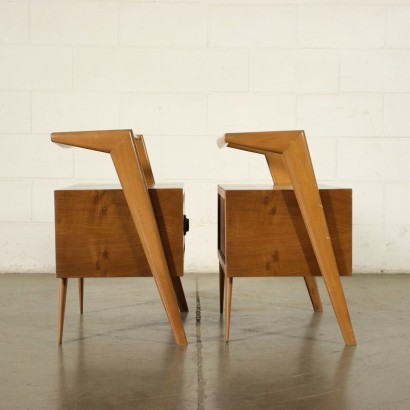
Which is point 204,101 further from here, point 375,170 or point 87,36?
point 375,170

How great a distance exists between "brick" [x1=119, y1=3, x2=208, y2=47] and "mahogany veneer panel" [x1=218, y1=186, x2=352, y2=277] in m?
1.73

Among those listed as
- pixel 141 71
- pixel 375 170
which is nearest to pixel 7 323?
pixel 141 71

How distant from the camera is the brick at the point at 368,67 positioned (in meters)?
3.76

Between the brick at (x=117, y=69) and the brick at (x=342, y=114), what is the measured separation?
2.59 feet

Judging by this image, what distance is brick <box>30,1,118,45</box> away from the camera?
3.71 metres

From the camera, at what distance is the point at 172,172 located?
12.3 feet

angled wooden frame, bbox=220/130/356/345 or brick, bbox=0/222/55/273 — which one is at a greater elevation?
angled wooden frame, bbox=220/130/356/345

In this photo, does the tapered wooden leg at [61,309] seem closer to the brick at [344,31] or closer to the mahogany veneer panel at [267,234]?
the mahogany veneer panel at [267,234]

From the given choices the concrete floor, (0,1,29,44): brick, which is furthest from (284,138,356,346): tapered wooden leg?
(0,1,29,44): brick

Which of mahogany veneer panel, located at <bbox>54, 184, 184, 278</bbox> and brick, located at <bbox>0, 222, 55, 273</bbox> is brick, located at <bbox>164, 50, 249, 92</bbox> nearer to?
brick, located at <bbox>0, 222, 55, 273</bbox>

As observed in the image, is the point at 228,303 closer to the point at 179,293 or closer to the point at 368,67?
the point at 179,293

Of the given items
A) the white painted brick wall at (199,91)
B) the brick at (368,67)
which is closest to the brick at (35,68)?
the white painted brick wall at (199,91)

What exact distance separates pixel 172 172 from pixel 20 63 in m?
0.97

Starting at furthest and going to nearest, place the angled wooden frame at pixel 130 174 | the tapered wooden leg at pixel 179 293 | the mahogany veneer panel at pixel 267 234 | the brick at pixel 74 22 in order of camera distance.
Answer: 1. the brick at pixel 74 22
2. the tapered wooden leg at pixel 179 293
3. the mahogany veneer panel at pixel 267 234
4. the angled wooden frame at pixel 130 174
